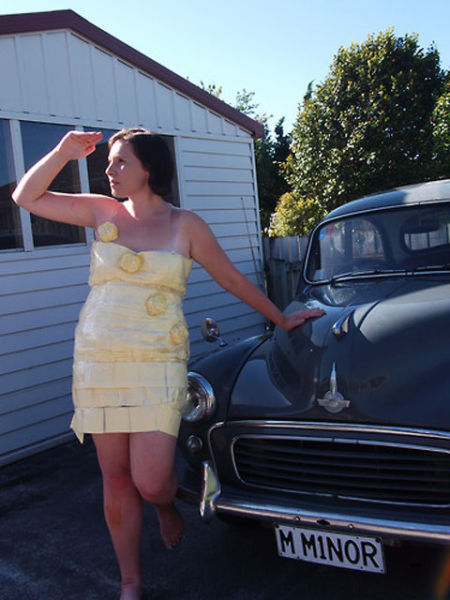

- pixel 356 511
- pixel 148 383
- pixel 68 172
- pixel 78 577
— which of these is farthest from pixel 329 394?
pixel 68 172

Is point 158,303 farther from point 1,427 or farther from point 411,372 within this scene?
point 1,427

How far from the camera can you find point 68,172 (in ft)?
18.7

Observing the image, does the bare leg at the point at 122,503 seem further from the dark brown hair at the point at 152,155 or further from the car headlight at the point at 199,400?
the dark brown hair at the point at 152,155

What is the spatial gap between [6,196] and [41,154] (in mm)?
551

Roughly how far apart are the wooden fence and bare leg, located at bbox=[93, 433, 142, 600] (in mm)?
6411

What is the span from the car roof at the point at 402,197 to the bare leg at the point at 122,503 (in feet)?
7.94

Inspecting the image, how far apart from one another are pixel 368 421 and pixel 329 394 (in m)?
0.22

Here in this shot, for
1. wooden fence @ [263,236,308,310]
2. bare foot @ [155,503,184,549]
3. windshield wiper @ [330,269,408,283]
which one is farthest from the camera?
wooden fence @ [263,236,308,310]

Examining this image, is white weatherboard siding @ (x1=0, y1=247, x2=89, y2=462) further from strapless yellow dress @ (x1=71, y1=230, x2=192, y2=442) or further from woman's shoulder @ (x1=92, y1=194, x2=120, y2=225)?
strapless yellow dress @ (x1=71, y1=230, x2=192, y2=442)

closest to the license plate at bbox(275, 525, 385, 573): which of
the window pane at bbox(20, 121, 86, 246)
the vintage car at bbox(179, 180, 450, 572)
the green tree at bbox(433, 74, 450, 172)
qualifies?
the vintage car at bbox(179, 180, 450, 572)

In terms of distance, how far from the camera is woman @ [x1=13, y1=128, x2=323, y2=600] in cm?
238

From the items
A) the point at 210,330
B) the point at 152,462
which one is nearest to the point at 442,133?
the point at 210,330

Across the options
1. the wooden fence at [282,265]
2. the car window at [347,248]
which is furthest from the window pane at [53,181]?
the wooden fence at [282,265]

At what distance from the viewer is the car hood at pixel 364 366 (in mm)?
2416
